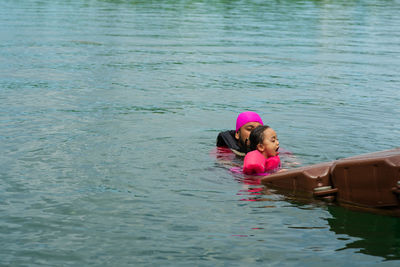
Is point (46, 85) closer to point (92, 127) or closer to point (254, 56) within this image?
point (92, 127)

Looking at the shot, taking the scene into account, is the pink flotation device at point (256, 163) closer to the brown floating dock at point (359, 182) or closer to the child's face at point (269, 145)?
the child's face at point (269, 145)

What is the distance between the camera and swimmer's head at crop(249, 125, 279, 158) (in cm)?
779

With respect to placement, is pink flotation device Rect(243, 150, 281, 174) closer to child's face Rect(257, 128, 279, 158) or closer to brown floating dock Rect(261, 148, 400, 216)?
child's face Rect(257, 128, 279, 158)

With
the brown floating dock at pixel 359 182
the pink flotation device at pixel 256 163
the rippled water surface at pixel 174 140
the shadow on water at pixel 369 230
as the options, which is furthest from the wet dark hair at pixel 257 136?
the shadow on water at pixel 369 230

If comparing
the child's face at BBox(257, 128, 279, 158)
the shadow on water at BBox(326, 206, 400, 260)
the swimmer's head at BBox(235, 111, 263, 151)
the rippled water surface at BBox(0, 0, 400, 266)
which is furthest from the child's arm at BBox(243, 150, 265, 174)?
the shadow on water at BBox(326, 206, 400, 260)

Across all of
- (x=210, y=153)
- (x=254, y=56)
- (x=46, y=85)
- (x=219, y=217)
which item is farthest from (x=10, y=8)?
(x=219, y=217)

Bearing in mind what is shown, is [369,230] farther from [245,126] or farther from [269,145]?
[245,126]

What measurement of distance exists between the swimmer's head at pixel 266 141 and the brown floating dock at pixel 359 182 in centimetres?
116

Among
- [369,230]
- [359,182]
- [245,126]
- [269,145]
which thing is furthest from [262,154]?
[369,230]

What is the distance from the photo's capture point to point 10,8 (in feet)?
116

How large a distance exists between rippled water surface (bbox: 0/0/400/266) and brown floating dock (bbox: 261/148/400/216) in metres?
0.16

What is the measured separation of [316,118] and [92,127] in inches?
150

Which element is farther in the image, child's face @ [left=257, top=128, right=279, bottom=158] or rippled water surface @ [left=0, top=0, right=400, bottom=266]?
child's face @ [left=257, top=128, right=279, bottom=158]

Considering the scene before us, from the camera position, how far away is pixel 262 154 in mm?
7906
